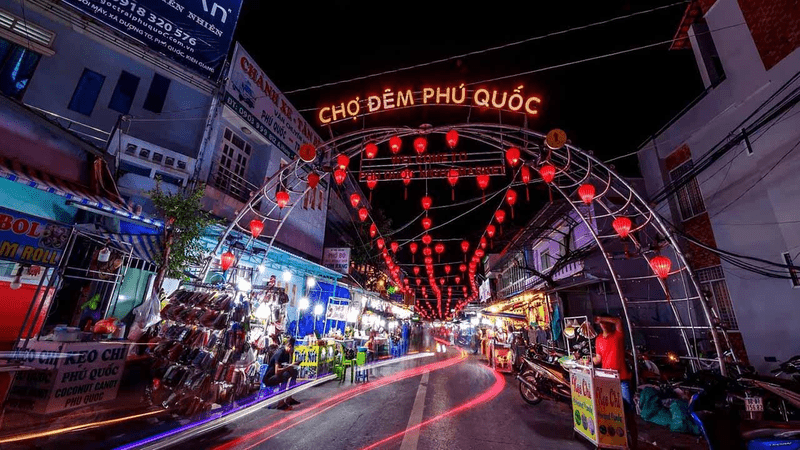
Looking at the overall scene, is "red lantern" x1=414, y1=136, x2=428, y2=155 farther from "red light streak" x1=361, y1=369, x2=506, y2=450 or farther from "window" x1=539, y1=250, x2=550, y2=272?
"window" x1=539, y1=250, x2=550, y2=272

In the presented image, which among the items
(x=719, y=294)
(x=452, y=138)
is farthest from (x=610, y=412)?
(x=719, y=294)

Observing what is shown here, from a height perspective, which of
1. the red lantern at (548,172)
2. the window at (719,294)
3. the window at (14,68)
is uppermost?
the window at (14,68)

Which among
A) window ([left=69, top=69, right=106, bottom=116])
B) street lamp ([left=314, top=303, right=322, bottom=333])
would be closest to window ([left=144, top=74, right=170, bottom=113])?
window ([left=69, top=69, right=106, bottom=116])

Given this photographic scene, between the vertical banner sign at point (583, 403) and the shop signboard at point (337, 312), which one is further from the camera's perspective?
the shop signboard at point (337, 312)

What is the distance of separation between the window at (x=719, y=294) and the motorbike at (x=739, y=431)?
8.75m

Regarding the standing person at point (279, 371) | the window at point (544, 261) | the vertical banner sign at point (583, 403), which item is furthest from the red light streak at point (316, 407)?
the window at point (544, 261)

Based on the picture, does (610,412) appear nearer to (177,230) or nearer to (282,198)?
(282,198)

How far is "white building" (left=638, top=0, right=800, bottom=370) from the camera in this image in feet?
28.9

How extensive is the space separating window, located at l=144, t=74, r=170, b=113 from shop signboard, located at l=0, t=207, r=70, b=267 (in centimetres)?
531

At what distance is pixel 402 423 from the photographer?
6781 mm

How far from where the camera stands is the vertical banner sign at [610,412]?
528cm

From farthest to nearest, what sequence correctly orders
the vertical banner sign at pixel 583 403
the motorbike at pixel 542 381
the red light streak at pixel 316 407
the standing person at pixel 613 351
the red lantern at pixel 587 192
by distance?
the red lantern at pixel 587 192 → the motorbike at pixel 542 381 → the standing person at pixel 613 351 → the vertical banner sign at pixel 583 403 → the red light streak at pixel 316 407

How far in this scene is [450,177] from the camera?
10352mm

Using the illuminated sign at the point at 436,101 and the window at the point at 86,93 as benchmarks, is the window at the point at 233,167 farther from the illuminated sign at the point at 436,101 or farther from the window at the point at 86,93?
the illuminated sign at the point at 436,101
